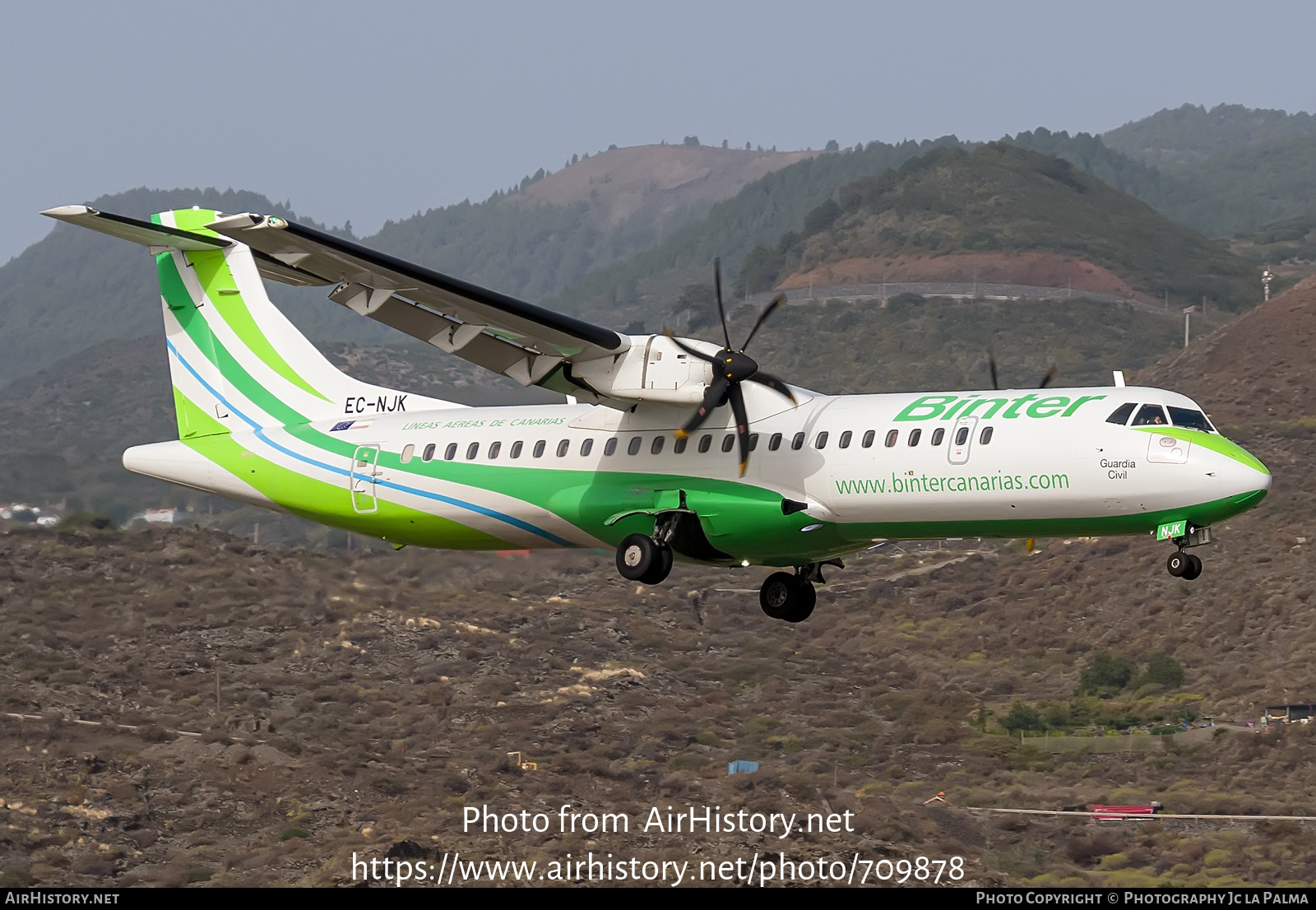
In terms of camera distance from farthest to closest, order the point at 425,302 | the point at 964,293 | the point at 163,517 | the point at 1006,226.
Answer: the point at 1006,226
the point at 964,293
the point at 163,517
the point at 425,302

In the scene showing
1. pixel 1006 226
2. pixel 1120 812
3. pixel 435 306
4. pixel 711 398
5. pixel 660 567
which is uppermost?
pixel 1006 226

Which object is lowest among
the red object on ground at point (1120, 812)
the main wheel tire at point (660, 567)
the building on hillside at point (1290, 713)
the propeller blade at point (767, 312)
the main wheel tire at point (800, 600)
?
the red object on ground at point (1120, 812)

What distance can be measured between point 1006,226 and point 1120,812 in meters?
98.1

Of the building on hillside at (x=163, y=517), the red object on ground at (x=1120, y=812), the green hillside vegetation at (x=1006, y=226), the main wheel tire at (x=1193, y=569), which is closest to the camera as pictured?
the main wheel tire at (x=1193, y=569)

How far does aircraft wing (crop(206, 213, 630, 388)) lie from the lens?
22.0 meters

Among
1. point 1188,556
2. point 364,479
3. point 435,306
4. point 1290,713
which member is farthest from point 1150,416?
point 1290,713

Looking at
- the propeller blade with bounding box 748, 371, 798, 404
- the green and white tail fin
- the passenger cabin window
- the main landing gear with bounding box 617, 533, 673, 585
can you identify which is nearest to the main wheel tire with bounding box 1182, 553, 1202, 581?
the passenger cabin window

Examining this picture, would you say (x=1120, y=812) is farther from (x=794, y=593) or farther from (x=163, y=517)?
(x=163, y=517)

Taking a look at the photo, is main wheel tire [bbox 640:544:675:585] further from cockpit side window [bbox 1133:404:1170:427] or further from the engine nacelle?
cockpit side window [bbox 1133:404:1170:427]

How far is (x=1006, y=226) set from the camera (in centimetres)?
13812

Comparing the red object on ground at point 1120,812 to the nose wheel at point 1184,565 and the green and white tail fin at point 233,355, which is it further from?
the nose wheel at point 1184,565

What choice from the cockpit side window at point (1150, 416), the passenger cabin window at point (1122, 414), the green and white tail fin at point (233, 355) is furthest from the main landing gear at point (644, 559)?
the cockpit side window at point (1150, 416)

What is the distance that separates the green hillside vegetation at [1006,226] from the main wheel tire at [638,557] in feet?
369

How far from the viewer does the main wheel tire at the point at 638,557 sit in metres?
24.5
